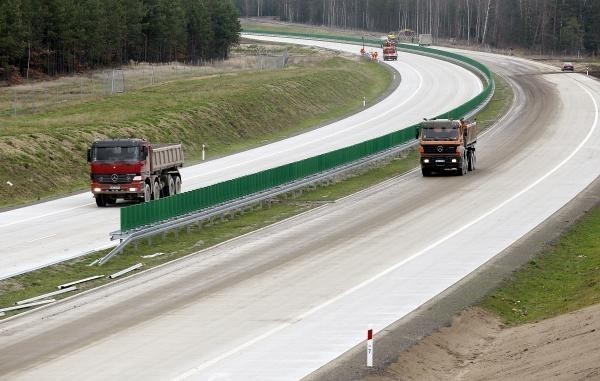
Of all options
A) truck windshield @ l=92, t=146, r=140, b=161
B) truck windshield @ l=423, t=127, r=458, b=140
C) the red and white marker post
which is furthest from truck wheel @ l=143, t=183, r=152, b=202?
the red and white marker post

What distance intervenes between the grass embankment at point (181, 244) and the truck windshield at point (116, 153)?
5.20 meters

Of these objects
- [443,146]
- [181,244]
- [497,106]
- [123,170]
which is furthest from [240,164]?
[497,106]

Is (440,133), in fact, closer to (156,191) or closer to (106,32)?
(156,191)

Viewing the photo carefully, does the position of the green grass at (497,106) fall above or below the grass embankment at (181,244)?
below

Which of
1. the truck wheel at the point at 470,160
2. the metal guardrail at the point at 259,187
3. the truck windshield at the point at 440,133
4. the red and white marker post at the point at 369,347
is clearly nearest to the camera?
the red and white marker post at the point at 369,347

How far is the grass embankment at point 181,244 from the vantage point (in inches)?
1200

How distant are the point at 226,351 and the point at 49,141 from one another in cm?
3759

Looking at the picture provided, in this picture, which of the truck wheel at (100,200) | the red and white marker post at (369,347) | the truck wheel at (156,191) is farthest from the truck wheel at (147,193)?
the red and white marker post at (369,347)

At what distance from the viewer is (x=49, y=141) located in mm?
57875

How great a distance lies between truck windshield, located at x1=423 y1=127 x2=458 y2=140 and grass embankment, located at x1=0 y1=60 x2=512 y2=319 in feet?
8.88

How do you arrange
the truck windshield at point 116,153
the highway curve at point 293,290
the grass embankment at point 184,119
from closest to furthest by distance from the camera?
the highway curve at point 293,290 < the truck windshield at point 116,153 < the grass embankment at point 184,119

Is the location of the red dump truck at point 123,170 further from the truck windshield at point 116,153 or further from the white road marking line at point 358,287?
the white road marking line at point 358,287

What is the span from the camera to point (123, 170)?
147 feet

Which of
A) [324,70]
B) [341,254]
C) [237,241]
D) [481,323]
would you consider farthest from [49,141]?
[324,70]
